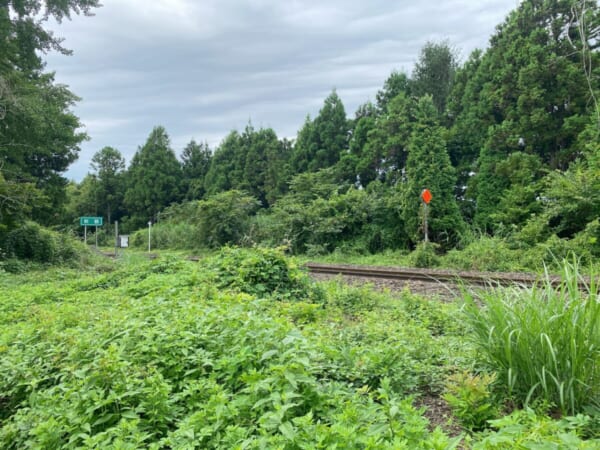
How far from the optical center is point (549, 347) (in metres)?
2.35

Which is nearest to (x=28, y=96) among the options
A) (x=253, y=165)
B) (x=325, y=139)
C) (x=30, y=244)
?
(x=30, y=244)

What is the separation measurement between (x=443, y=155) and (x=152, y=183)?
101ft

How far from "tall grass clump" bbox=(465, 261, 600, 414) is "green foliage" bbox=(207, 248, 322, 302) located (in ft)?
10.8

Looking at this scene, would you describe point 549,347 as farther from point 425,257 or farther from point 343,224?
point 343,224

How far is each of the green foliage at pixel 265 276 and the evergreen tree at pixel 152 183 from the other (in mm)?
34850

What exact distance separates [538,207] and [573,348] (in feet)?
45.3

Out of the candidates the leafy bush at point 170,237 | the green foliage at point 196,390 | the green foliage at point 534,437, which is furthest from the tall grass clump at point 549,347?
the leafy bush at point 170,237

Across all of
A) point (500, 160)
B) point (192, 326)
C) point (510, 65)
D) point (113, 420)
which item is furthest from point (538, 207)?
point (113, 420)

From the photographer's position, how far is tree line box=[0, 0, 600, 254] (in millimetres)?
13336

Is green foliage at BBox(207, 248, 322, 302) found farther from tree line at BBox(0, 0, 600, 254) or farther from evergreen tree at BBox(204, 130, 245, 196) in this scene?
evergreen tree at BBox(204, 130, 245, 196)

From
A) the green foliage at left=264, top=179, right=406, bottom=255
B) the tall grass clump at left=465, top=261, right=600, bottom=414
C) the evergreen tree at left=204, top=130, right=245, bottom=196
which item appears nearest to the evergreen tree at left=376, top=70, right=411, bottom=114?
the green foliage at left=264, top=179, right=406, bottom=255

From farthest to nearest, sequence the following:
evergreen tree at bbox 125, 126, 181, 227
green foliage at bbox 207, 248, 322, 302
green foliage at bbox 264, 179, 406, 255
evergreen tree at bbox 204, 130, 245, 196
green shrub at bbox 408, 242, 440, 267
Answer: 1. evergreen tree at bbox 125, 126, 181, 227
2. evergreen tree at bbox 204, 130, 245, 196
3. green foliage at bbox 264, 179, 406, 255
4. green shrub at bbox 408, 242, 440, 267
5. green foliage at bbox 207, 248, 322, 302

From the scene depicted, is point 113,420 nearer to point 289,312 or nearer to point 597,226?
point 289,312

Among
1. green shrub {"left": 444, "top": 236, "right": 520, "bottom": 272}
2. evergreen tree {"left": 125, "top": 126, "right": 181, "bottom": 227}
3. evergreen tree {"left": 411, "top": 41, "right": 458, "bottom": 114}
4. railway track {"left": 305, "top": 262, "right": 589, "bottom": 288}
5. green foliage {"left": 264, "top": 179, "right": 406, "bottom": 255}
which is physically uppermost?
evergreen tree {"left": 411, "top": 41, "right": 458, "bottom": 114}
